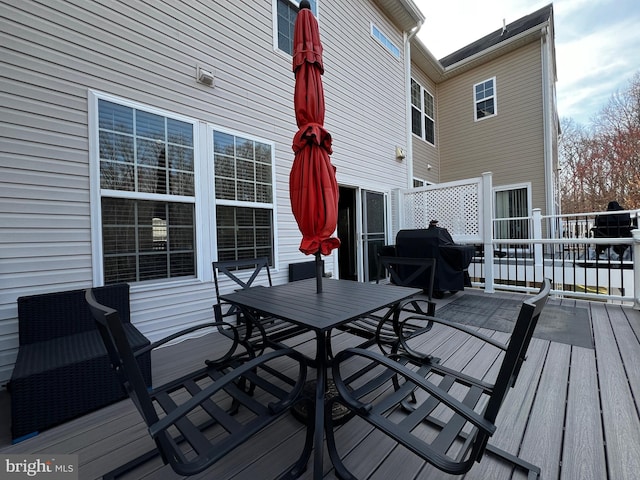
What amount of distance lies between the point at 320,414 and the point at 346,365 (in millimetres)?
1088

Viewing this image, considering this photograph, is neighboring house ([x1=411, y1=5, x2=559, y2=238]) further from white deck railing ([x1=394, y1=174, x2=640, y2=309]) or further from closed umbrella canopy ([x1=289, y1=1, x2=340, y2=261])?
closed umbrella canopy ([x1=289, y1=1, x2=340, y2=261])

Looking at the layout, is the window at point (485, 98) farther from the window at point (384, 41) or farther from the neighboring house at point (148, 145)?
the neighboring house at point (148, 145)

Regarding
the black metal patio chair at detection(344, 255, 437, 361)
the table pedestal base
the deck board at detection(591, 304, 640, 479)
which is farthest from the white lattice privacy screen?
the table pedestal base

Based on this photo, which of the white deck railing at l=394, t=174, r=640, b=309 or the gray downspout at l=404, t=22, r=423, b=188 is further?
the gray downspout at l=404, t=22, r=423, b=188

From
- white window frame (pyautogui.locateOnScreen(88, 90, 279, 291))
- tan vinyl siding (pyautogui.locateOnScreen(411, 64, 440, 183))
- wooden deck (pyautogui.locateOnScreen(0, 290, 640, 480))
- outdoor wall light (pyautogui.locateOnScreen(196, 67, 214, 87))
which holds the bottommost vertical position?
wooden deck (pyautogui.locateOnScreen(0, 290, 640, 480))

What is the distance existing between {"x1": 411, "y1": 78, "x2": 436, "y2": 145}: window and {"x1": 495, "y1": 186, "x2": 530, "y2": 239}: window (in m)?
2.78

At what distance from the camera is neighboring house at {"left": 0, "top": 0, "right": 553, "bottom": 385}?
226 cm

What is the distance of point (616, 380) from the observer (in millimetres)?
2061

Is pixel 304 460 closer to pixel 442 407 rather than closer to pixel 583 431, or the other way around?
pixel 442 407

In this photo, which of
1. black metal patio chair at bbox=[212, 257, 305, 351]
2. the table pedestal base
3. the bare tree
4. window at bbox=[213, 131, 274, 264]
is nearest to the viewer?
the table pedestal base

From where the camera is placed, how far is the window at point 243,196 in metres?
3.46

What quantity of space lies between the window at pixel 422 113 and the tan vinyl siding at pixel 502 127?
0.48 meters

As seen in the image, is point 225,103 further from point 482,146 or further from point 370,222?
point 482,146

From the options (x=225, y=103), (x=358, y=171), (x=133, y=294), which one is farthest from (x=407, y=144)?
(x=133, y=294)
